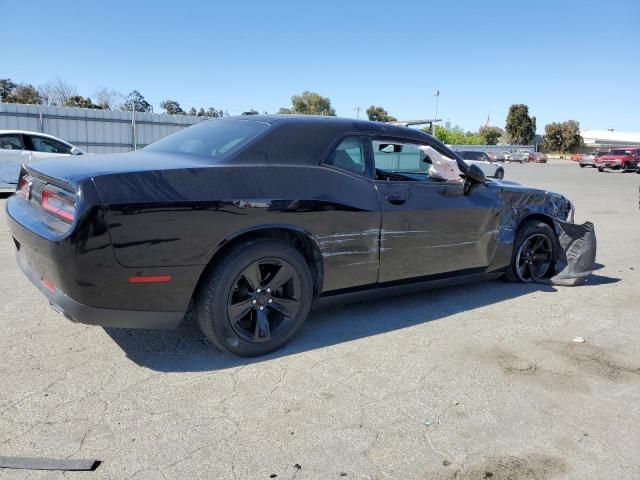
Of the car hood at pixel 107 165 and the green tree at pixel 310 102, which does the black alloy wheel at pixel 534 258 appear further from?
the green tree at pixel 310 102

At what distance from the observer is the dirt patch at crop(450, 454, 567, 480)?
2.29 m

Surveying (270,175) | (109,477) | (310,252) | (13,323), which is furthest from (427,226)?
(13,323)

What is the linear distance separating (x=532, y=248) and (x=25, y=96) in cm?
4318

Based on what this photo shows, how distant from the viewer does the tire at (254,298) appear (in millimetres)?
3127

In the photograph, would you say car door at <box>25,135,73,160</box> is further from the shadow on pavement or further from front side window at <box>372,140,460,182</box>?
front side window at <box>372,140,460,182</box>

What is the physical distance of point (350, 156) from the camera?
3779mm

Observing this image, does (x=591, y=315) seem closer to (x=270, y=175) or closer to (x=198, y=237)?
(x=270, y=175)

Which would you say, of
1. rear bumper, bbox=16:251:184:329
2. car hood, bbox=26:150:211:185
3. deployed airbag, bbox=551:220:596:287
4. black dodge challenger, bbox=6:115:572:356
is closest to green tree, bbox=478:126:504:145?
deployed airbag, bbox=551:220:596:287

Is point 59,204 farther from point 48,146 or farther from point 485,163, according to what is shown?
point 485,163

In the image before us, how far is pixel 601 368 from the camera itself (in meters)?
3.48

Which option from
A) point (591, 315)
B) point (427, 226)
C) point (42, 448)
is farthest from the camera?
point (591, 315)

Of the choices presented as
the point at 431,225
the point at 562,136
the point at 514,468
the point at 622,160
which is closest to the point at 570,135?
the point at 562,136

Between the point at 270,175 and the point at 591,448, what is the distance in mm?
2334

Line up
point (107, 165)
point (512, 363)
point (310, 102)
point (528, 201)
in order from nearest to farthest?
point (107, 165) → point (512, 363) → point (528, 201) → point (310, 102)
